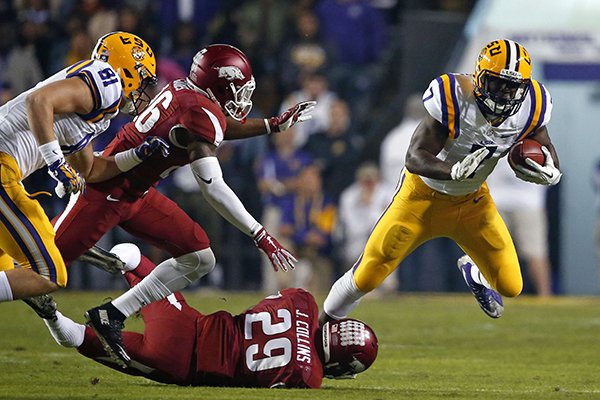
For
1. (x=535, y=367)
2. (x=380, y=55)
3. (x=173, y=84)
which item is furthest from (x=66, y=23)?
(x=535, y=367)

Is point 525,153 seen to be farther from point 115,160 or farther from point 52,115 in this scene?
point 52,115

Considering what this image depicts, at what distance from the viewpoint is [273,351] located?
4.48 meters

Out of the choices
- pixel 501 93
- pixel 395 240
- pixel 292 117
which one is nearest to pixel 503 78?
pixel 501 93

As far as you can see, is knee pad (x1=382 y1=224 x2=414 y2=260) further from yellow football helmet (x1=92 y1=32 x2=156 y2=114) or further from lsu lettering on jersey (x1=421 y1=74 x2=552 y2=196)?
yellow football helmet (x1=92 y1=32 x2=156 y2=114)

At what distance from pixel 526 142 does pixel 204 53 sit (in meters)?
1.47

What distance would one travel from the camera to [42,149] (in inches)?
176

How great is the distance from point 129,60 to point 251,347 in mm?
1405

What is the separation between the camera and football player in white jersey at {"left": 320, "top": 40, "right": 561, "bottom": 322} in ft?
17.5

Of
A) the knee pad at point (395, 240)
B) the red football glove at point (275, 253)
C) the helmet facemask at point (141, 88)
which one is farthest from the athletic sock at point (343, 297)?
the helmet facemask at point (141, 88)

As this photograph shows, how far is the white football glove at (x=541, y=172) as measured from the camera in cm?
511

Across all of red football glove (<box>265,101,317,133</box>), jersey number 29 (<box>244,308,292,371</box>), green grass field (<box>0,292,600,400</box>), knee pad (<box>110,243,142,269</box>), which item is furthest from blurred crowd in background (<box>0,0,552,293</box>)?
jersey number 29 (<box>244,308,292,371</box>)

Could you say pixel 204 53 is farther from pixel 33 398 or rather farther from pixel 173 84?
pixel 33 398

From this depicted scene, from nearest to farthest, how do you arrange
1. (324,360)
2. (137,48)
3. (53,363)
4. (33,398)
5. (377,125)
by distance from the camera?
(33,398)
(324,360)
(137,48)
(53,363)
(377,125)

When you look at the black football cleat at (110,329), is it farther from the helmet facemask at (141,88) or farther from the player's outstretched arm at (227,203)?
the helmet facemask at (141,88)
